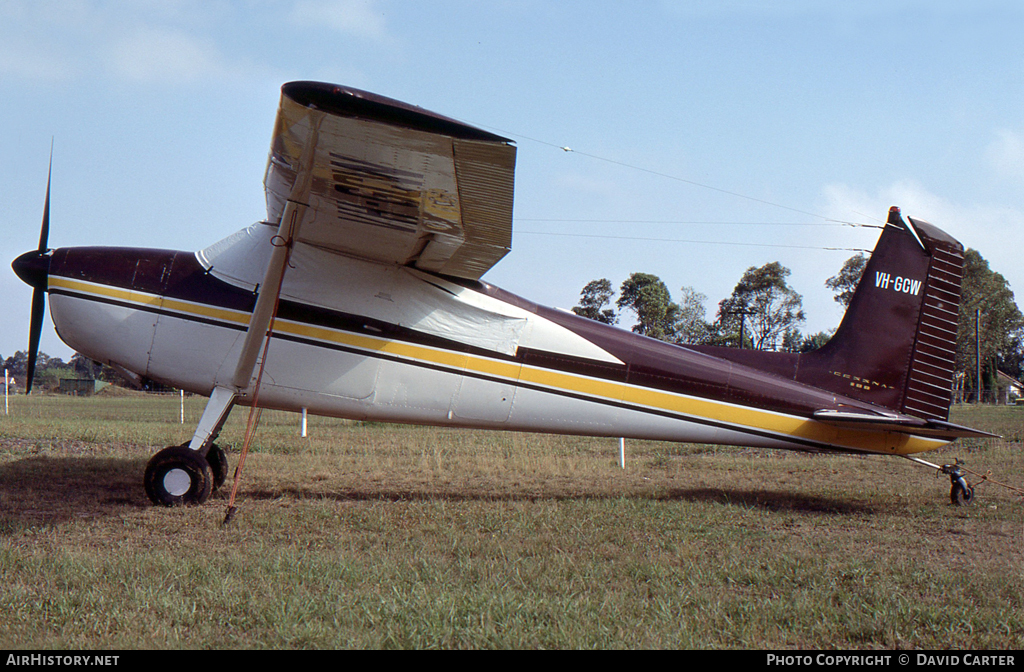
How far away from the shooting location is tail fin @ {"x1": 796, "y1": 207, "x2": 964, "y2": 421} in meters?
7.83

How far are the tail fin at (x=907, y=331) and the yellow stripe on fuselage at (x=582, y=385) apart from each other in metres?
0.52

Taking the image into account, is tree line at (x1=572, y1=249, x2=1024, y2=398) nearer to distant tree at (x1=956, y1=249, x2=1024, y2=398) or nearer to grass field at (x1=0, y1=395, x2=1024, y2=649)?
distant tree at (x1=956, y1=249, x2=1024, y2=398)

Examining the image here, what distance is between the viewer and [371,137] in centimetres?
474

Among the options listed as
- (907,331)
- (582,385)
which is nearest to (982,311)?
(907,331)

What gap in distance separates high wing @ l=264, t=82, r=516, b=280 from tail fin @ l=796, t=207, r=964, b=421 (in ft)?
14.2

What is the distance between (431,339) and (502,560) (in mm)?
2911

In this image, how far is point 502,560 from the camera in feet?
15.2

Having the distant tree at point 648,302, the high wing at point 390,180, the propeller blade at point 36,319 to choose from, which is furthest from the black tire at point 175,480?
the distant tree at point 648,302

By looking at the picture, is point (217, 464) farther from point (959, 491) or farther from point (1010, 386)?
point (1010, 386)

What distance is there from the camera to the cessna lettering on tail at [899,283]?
7.84 meters

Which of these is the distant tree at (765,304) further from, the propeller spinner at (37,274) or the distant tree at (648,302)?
the propeller spinner at (37,274)

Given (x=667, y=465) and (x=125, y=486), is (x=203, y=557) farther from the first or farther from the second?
(x=667, y=465)

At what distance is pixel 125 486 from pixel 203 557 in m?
3.46
